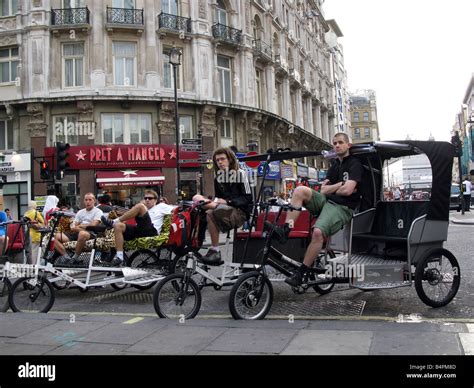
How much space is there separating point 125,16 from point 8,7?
691 centimetres

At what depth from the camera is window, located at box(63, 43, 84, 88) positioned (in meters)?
26.5

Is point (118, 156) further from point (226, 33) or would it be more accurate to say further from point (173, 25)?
point (226, 33)

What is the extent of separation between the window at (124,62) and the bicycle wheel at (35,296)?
21.6 meters

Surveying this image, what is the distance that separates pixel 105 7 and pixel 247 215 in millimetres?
24096

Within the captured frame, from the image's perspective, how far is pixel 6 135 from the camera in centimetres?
2739

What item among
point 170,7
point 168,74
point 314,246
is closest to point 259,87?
point 168,74

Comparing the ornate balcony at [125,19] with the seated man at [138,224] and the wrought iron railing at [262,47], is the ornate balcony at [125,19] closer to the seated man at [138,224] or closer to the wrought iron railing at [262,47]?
the wrought iron railing at [262,47]

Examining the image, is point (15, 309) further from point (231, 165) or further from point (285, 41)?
point (285, 41)

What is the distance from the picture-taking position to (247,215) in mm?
6363

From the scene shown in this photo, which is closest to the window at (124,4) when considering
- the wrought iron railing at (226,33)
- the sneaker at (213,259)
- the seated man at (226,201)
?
the wrought iron railing at (226,33)

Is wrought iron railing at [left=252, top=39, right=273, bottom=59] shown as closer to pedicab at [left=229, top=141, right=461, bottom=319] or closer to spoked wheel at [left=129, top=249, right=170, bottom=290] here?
spoked wheel at [left=129, top=249, right=170, bottom=290]

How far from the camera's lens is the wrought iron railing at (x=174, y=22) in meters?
27.3

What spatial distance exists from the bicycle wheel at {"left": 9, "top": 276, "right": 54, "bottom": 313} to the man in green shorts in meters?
3.24
